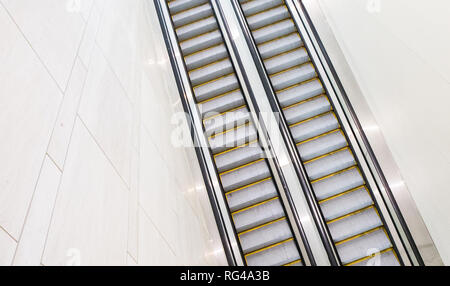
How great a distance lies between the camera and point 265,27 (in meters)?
6.22

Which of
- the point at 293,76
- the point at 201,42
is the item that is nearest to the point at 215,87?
the point at 201,42

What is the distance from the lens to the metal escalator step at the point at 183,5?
6548 millimetres

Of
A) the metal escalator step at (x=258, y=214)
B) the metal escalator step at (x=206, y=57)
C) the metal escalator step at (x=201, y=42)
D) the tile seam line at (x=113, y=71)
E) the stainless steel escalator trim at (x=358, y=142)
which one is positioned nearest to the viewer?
the tile seam line at (x=113, y=71)

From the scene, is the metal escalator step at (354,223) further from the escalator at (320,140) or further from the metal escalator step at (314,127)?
the metal escalator step at (314,127)

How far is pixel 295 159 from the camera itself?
470 cm

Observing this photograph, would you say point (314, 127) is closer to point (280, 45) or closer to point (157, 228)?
point (280, 45)

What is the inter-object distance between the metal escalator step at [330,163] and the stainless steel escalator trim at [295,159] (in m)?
0.43

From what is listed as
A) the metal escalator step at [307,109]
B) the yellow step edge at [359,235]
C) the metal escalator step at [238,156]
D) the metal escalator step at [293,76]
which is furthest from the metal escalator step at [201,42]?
the yellow step edge at [359,235]

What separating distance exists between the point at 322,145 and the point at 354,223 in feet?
4.24

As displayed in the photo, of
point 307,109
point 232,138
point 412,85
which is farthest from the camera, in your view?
point 232,138

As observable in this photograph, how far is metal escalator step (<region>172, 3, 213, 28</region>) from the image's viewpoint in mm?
6406
